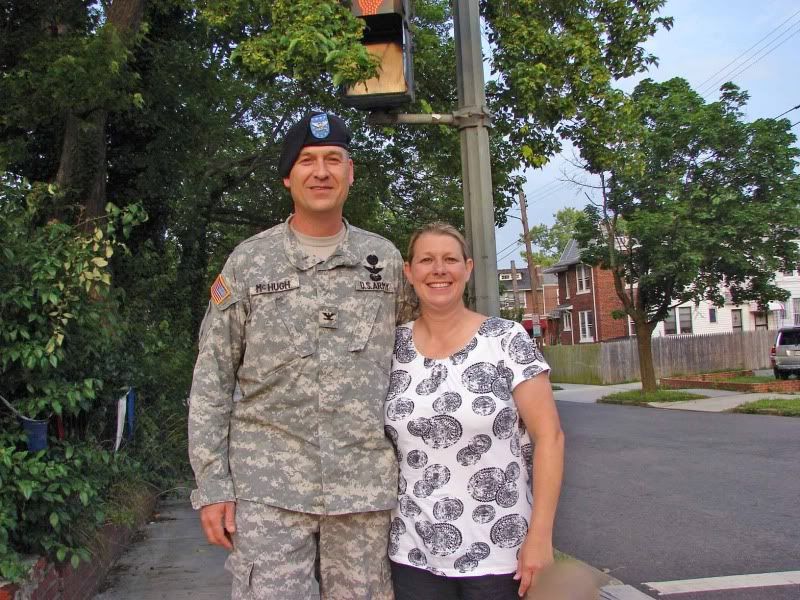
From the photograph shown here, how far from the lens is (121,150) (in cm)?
1045

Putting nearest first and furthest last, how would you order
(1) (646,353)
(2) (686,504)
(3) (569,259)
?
(2) (686,504), (1) (646,353), (3) (569,259)

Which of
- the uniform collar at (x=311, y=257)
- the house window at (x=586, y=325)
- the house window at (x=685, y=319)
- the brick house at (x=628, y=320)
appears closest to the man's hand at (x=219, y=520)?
the uniform collar at (x=311, y=257)

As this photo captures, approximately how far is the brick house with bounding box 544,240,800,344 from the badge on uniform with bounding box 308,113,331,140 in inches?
1510

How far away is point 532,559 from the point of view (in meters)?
2.31

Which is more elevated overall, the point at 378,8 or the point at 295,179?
the point at 378,8

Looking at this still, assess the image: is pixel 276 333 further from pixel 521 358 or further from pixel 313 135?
pixel 521 358

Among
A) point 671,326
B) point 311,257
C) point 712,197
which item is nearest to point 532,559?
point 311,257

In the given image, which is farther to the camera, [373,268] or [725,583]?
[725,583]

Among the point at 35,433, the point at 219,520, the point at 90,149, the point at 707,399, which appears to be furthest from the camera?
the point at 707,399

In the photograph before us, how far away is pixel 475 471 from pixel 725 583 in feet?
12.8

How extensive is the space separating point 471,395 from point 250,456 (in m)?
0.69

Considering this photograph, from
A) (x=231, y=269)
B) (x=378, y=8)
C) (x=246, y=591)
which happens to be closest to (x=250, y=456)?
(x=246, y=591)

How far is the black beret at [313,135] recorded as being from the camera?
2.56 m

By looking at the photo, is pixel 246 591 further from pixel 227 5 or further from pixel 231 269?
pixel 227 5
